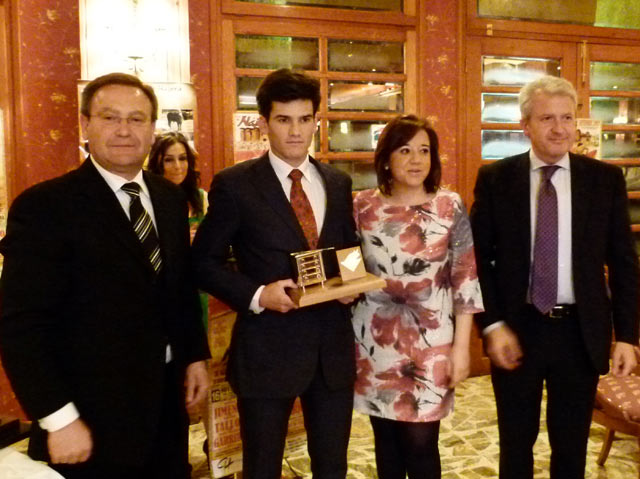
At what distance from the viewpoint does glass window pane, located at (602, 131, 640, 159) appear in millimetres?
4477

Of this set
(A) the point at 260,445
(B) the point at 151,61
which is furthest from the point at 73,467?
(B) the point at 151,61

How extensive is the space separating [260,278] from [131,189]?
→ 464 mm

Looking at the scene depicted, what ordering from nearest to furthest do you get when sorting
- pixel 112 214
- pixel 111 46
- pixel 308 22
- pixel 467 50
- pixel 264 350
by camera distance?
pixel 112 214, pixel 264 350, pixel 111 46, pixel 308 22, pixel 467 50

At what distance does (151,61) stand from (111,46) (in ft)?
0.72

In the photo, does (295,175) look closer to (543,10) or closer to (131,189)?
(131,189)

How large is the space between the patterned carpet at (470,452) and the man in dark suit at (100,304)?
144 centimetres


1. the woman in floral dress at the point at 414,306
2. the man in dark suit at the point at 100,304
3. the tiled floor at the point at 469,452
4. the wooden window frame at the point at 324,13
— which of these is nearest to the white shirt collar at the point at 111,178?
the man in dark suit at the point at 100,304

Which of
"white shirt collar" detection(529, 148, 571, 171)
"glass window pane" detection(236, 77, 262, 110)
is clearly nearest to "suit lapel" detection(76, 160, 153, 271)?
"white shirt collar" detection(529, 148, 571, 171)

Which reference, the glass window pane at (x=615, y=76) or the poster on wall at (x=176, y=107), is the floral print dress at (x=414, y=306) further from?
the glass window pane at (x=615, y=76)

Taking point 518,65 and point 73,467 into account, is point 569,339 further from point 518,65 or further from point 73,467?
point 518,65

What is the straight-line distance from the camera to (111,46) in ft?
10.2

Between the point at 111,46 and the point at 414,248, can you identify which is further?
the point at 111,46

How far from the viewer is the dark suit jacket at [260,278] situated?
1727 mm

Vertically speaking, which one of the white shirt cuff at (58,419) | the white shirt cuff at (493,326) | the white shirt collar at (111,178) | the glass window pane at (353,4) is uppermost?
the glass window pane at (353,4)
